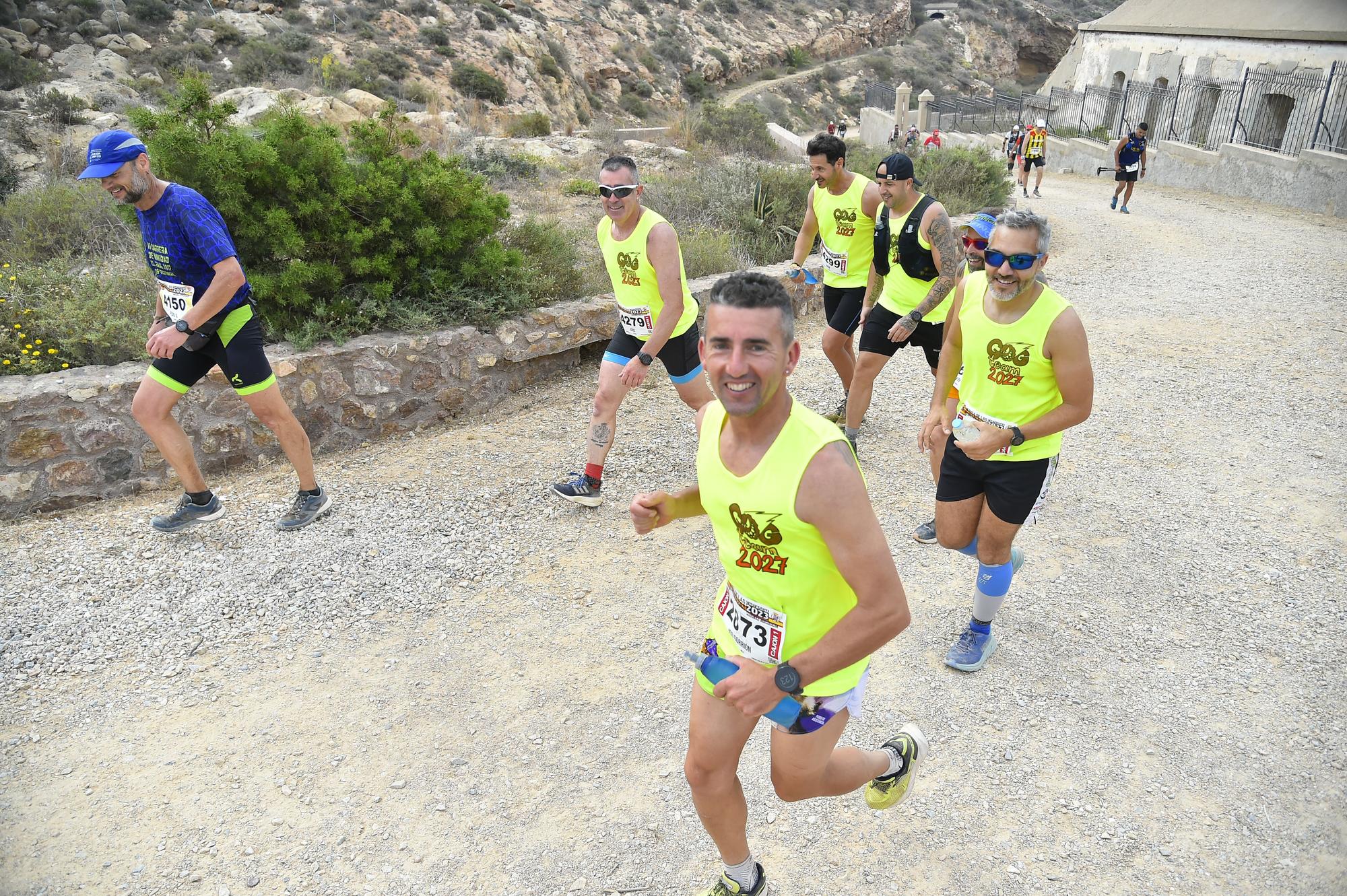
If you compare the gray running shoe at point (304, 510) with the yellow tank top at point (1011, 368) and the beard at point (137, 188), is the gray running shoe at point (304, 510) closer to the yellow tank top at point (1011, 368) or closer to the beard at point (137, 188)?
the beard at point (137, 188)

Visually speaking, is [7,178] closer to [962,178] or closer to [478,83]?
[962,178]

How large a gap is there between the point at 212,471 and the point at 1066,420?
510 centimetres

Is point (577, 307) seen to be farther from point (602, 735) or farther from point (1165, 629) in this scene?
point (1165, 629)

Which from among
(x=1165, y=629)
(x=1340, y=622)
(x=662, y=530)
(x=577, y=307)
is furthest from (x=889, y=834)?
(x=577, y=307)

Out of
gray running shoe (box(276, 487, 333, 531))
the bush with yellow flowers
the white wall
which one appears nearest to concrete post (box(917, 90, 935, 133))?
the white wall

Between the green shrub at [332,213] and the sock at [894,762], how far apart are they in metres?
4.69

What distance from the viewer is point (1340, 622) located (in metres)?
4.07

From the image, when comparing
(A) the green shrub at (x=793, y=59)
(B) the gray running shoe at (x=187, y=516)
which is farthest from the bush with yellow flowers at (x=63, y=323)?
(A) the green shrub at (x=793, y=59)

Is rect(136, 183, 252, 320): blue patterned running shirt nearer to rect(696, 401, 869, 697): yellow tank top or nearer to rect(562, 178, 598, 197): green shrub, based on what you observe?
rect(696, 401, 869, 697): yellow tank top

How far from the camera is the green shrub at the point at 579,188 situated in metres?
12.5

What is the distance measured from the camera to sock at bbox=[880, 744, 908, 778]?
279 cm

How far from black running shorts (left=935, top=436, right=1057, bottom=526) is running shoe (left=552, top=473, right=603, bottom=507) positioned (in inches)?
91.7

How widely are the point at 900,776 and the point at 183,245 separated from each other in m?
4.26

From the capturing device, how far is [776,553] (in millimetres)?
2074
